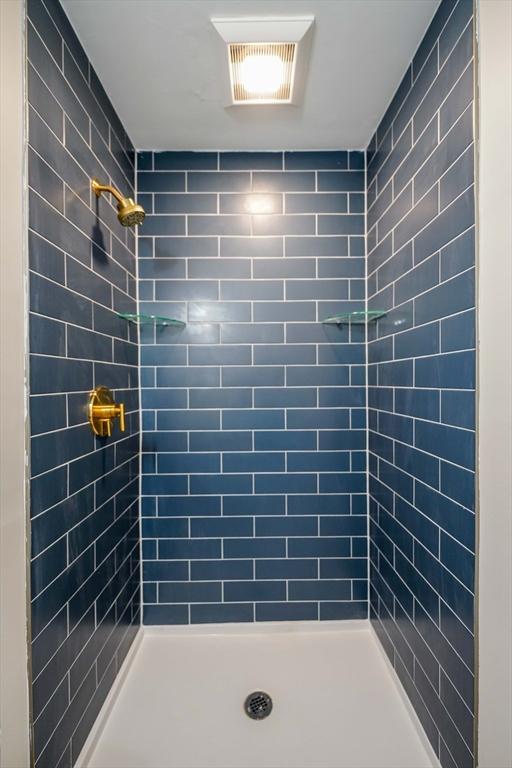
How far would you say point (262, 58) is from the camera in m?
1.27

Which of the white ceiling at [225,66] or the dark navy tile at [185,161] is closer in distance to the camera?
the white ceiling at [225,66]

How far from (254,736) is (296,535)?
0.71 metres

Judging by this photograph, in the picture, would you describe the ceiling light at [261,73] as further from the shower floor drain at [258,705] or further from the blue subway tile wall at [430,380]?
the shower floor drain at [258,705]

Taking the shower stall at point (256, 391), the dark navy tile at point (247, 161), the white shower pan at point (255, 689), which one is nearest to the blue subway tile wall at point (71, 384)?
the shower stall at point (256, 391)

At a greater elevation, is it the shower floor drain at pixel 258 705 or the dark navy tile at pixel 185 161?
the dark navy tile at pixel 185 161

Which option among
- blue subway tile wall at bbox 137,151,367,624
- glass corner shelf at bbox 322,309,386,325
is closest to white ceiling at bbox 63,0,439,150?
blue subway tile wall at bbox 137,151,367,624

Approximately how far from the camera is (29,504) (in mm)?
927

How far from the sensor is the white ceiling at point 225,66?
3.74ft

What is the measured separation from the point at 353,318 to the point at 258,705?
1507mm

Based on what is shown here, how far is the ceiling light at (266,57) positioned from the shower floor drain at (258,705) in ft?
6.93

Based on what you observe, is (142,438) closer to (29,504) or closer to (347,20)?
(29,504)
